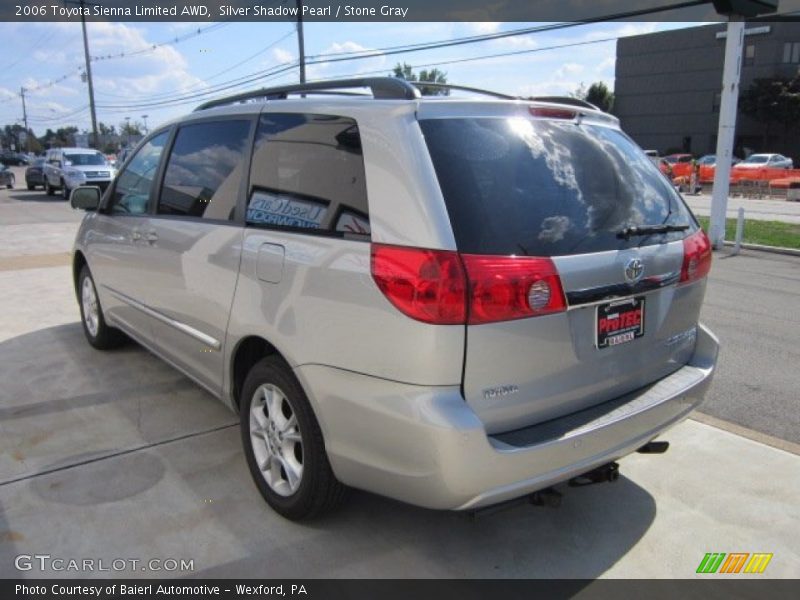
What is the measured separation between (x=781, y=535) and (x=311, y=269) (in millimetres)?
2411

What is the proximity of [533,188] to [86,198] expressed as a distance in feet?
13.3

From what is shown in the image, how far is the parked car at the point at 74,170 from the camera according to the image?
942 inches

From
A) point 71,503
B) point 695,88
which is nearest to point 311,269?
point 71,503

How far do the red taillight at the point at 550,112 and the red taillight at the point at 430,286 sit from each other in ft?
2.82

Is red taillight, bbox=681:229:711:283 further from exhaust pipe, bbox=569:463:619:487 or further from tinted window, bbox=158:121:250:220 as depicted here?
tinted window, bbox=158:121:250:220

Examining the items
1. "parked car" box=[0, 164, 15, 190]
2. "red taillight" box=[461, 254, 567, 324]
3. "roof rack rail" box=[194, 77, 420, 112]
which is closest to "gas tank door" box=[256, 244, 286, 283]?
"roof rack rail" box=[194, 77, 420, 112]

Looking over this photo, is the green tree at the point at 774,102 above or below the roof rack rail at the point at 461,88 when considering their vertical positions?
above

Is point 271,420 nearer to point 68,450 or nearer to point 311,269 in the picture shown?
point 311,269

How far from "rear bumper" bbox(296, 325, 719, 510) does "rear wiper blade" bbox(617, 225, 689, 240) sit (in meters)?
0.70

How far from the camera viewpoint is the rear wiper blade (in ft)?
8.85

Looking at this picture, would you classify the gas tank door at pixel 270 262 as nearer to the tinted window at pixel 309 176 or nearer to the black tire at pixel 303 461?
the tinted window at pixel 309 176

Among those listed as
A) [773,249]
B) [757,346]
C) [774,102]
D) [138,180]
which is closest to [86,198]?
[138,180]

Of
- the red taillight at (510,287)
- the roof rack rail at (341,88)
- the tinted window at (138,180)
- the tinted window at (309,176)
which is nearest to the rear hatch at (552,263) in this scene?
the red taillight at (510,287)

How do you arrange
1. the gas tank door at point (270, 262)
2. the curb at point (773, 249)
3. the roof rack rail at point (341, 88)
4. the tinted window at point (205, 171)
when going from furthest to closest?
the curb at point (773, 249) → the tinted window at point (205, 171) → the gas tank door at point (270, 262) → the roof rack rail at point (341, 88)
